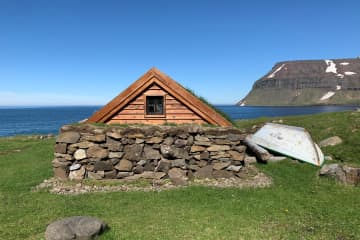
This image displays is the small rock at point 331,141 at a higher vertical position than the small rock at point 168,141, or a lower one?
lower

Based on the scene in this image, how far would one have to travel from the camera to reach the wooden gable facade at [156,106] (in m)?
14.7

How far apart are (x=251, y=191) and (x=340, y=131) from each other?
1494 cm

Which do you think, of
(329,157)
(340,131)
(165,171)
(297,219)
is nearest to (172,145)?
(165,171)

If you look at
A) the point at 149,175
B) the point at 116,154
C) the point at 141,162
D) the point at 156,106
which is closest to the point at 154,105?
the point at 156,106

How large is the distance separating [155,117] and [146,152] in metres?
2.26

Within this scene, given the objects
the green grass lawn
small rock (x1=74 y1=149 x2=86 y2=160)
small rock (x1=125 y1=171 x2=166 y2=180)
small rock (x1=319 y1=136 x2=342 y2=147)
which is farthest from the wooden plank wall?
small rock (x1=319 y1=136 x2=342 y2=147)

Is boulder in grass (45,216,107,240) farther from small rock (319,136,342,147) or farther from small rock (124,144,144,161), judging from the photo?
small rock (319,136,342,147)

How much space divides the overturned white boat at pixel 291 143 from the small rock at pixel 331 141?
2388 mm

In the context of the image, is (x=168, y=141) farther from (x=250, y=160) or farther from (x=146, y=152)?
(x=250, y=160)

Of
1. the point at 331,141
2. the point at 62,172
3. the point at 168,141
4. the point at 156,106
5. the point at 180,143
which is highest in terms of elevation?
the point at 156,106

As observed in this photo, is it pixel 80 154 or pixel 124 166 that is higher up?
pixel 80 154

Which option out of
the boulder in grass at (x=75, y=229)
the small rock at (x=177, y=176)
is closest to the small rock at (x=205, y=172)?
the small rock at (x=177, y=176)

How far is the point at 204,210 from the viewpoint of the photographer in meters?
9.68

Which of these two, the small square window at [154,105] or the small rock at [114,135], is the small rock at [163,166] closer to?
the small rock at [114,135]
